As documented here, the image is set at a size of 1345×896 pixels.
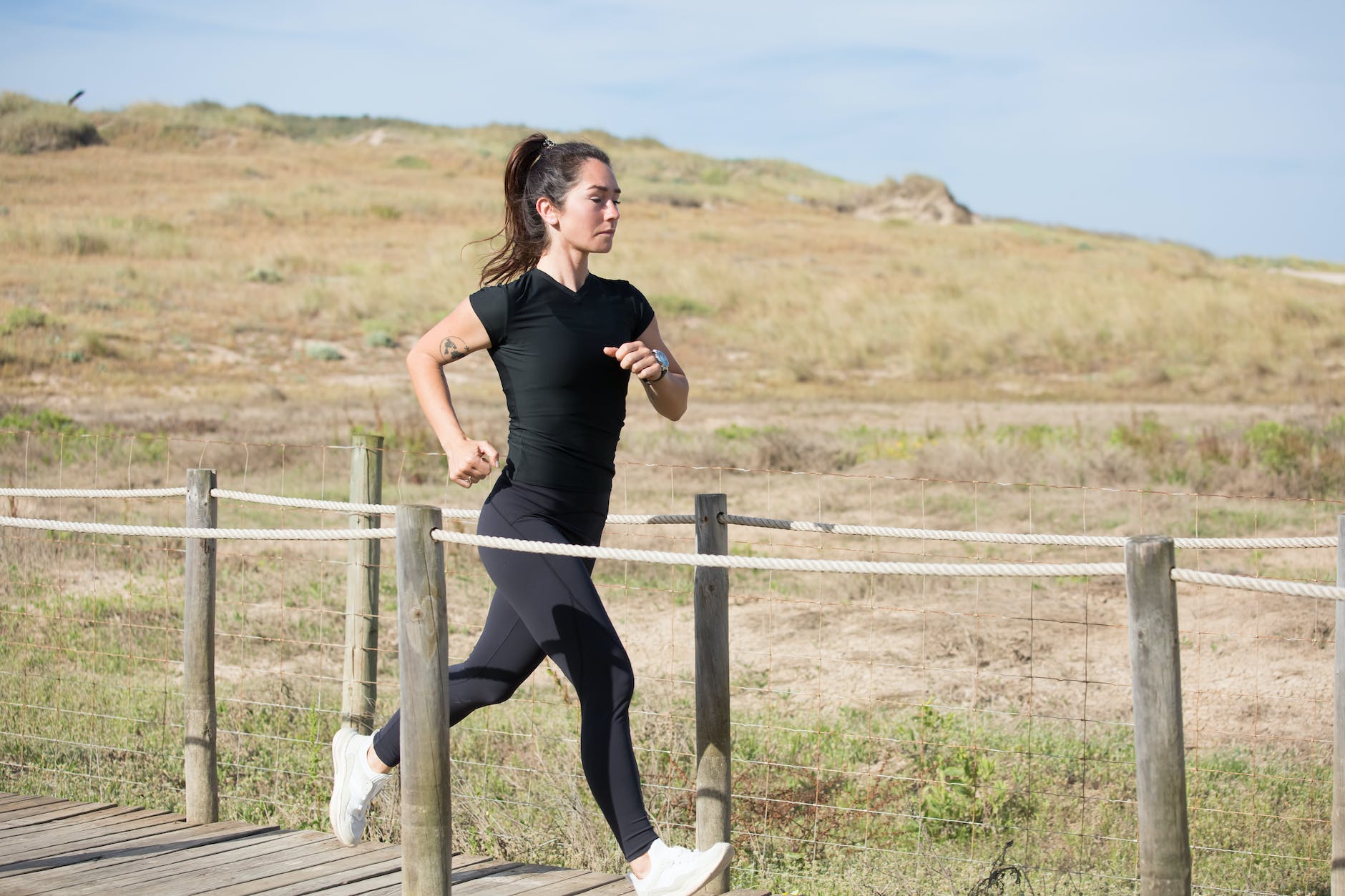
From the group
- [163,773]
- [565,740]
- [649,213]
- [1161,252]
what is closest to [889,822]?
[565,740]

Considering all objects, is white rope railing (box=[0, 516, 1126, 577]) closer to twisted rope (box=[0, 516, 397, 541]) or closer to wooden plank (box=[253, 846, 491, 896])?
twisted rope (box=[0, 516, 397, 541])

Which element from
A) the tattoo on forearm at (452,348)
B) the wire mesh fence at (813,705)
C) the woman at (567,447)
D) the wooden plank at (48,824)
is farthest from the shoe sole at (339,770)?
the tattoo on forearm at (452,348)

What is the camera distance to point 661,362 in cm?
323

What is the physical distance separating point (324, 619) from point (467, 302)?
5.13m

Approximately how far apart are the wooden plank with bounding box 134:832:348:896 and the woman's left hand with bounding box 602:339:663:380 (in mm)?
1781

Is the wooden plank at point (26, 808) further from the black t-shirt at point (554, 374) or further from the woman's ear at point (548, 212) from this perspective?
the woman's ear at point (548, 212)

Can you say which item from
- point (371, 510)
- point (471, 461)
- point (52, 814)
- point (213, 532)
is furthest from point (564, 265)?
point (52, 814)

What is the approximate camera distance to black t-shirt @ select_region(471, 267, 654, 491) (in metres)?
3.21

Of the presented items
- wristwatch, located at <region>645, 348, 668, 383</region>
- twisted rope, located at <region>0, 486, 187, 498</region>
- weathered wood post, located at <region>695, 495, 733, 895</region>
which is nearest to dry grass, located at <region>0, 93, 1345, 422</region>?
twisted rope, located at <region>0, 486, 187, 498</region>

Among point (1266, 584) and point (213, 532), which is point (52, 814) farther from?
point (1266, 584)

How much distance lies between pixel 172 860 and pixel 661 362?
2074mm

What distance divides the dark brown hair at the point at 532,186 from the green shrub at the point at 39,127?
4454cm

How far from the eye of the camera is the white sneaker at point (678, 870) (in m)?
3.11

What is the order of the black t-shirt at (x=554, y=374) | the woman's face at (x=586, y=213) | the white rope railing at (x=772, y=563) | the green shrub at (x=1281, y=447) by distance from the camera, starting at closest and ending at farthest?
1. the white rope railing at (x=772, y=563)
2. the black t-shirt at (x=554, y=374)
3. the woman's face at (x=586, y=213)
4. the green shrub at (x=1281, y=447)
